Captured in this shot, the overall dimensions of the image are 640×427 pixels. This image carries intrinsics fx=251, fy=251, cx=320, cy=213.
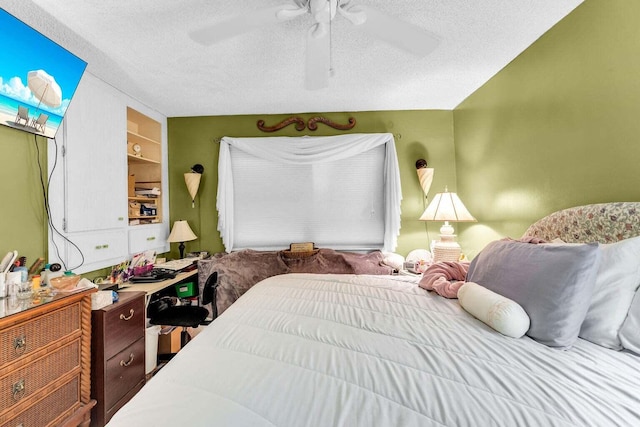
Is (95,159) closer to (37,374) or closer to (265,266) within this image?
(37,374)

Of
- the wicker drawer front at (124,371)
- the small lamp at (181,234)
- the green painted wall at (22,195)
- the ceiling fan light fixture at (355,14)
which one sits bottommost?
the wicker drawer front at (124,371)

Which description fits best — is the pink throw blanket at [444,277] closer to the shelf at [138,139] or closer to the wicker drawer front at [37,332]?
the wicker drawer front at [37,332]

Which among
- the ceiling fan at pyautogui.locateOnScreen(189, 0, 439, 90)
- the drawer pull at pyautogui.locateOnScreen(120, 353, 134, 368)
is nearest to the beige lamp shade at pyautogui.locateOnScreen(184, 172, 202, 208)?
the drawer pull at pyautogui.locateOnScreen(120, 353, 134, 368)

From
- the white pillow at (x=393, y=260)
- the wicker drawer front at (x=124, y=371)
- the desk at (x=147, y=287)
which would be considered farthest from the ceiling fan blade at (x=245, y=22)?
the white pillow at (x=393, y=260)

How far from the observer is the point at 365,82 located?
7.52 ft

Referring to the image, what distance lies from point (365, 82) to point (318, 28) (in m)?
1.05

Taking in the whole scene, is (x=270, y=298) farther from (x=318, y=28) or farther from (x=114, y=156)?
(x=114, y=156)

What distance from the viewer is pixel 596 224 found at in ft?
4.14

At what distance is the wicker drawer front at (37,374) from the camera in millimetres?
1115

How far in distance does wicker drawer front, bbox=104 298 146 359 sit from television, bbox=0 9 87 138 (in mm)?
1240

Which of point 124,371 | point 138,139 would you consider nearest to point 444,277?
point 124,371

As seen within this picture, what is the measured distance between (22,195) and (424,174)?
10.9 feet

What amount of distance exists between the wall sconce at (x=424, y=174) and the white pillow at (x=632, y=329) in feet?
6.45

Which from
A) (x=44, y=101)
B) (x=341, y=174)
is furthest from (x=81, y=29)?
(x=341, y=174)
